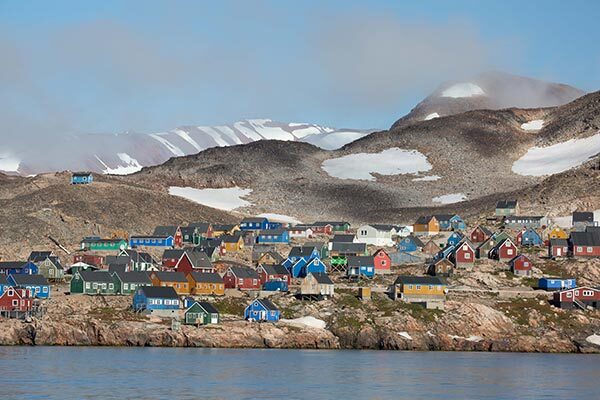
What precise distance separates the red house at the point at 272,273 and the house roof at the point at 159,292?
586 inches

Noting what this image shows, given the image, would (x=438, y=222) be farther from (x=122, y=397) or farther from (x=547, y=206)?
(x=122, y=397)

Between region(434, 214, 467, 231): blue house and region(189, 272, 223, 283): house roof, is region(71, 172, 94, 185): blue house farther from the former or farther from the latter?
region(189, 272, 223, 283): house roof

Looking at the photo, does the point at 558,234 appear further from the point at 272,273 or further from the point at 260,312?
the point at 260,312

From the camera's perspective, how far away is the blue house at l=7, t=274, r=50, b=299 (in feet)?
376

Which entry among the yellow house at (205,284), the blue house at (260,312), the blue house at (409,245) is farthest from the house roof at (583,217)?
the blue house at (260,312)

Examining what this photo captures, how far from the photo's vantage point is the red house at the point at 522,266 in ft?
427

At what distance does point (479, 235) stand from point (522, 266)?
2159 cm

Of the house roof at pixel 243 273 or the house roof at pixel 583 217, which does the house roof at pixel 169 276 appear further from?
the house roof at pixel 583 217

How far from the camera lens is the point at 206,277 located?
12300 centimetres

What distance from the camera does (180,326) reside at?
352 ft

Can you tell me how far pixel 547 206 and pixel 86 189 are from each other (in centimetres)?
7006

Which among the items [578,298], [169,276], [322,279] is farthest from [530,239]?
[169,276]

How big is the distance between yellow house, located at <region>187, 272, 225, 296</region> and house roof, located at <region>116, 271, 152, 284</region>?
4492 mm

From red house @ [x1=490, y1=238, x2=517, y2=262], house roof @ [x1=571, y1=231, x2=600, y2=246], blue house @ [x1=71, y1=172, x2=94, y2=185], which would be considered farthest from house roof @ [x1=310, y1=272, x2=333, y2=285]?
blue house @ [x1=71, y1=172, x2=94, y2=185]
